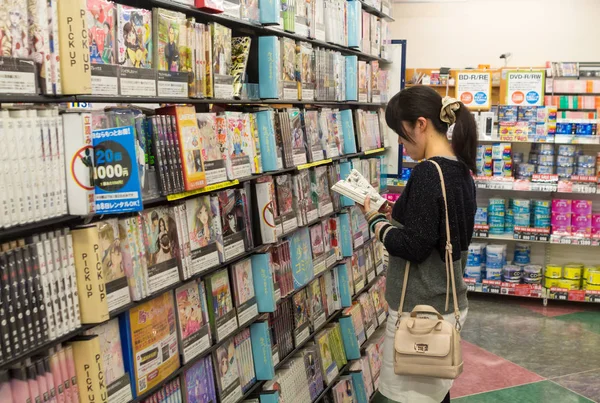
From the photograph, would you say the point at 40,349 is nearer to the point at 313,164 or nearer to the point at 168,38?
the point at 168,38

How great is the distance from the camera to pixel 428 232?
2551 mm

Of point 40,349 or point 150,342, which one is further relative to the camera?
point 150,342

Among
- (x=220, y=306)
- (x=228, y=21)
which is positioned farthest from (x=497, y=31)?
(x=220, y=306)

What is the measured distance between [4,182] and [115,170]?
13.0 inches

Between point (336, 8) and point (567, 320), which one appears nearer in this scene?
point (336, 8)

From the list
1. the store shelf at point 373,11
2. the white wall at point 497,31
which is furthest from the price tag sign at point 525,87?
the store shelf at point 373,11

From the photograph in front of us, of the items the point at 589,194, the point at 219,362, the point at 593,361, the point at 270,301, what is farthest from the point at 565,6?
the point at 219,362

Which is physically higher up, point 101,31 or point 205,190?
point 101,31

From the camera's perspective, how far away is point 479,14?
7246 millimetres

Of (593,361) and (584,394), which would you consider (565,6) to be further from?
(584,394)

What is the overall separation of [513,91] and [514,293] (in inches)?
80.1

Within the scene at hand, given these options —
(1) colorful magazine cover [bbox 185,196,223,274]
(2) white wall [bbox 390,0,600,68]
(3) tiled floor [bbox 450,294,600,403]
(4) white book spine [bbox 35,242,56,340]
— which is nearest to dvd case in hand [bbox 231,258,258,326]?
(1) colorful magazine cover [bbox 185,196,223,274]

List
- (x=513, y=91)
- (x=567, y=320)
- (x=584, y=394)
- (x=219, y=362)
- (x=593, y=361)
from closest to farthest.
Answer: (x=219, y=362)
(x=584, y=394)
(x=593, y=361)
(x=567, y=320)
(x=513, y=91)

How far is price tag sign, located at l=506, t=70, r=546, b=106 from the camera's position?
663 cm
